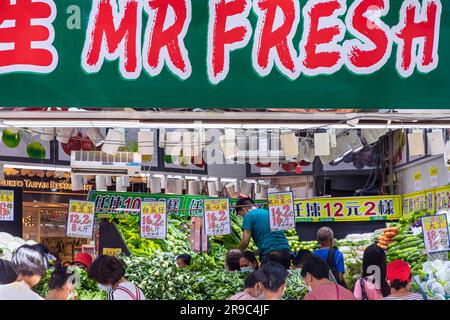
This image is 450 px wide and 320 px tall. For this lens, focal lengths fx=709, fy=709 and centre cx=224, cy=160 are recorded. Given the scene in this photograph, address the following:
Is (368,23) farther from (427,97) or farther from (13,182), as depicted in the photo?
(13,182)

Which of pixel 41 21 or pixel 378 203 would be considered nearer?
pixel 41 21

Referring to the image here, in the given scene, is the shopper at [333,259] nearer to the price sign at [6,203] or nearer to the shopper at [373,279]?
the shopper at [373,279]

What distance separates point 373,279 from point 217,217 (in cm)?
231

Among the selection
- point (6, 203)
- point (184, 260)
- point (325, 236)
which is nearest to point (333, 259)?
point (325, 236)

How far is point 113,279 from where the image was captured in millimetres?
6141

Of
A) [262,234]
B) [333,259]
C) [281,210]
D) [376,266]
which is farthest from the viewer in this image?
[262,234]

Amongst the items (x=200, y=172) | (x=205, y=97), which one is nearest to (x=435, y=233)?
(x=205, y=97)

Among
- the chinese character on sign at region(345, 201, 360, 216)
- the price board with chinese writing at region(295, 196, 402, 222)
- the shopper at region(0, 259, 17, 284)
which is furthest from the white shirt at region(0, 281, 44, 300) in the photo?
the chinese character on sign at region(345, 201, 360, 216)

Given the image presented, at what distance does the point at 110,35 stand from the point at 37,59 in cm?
56

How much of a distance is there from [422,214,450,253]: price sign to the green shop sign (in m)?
2.72

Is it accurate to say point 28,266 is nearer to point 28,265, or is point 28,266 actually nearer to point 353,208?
point 28,265

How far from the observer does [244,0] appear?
205 inches

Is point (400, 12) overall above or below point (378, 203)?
above

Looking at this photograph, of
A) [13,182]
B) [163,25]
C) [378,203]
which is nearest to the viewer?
[163,25]
